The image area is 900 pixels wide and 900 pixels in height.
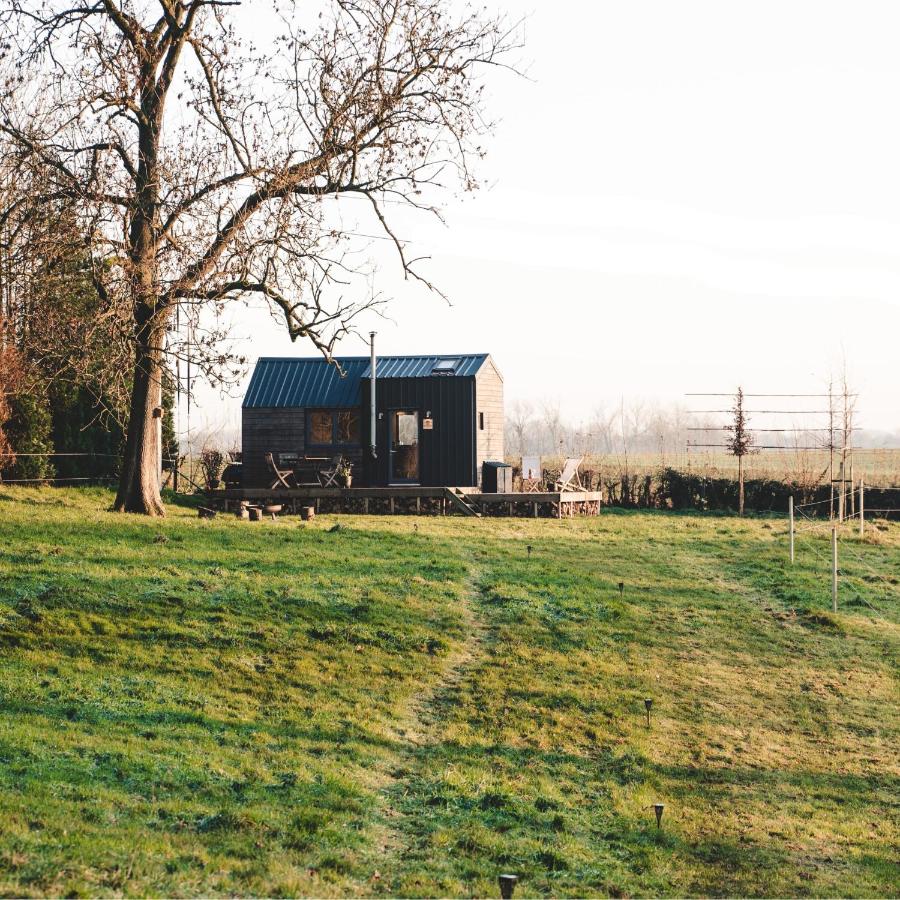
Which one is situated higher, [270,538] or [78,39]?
[78,39]

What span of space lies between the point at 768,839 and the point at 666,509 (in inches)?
942

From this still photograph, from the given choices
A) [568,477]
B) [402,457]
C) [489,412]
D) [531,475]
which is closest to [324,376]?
[402,457]

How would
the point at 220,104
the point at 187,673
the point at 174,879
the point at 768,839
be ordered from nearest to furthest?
the point at 174,879 < the point at 768,839 < the point at 187,673 < the point at 220,104

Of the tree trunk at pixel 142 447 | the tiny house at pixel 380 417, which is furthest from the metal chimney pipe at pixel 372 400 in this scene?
the tree trunk at pixel 142 447

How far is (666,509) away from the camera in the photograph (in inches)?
1241

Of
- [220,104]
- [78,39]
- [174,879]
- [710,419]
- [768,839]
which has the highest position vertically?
[78,39]

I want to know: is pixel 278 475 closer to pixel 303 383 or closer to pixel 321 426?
pixel 321 426

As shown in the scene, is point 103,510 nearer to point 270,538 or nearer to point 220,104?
point 270,538

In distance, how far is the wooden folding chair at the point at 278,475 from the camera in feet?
91.4

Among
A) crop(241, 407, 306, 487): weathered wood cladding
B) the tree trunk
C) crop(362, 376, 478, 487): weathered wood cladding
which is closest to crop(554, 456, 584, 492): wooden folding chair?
crop(362, 376, 478, 487): weathered wood cladding

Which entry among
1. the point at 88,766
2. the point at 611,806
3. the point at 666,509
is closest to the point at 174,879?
the point at 88,766

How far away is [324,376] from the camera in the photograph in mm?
30141

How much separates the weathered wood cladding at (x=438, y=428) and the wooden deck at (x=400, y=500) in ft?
3.36

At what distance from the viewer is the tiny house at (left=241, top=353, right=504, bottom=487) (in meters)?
28.7
